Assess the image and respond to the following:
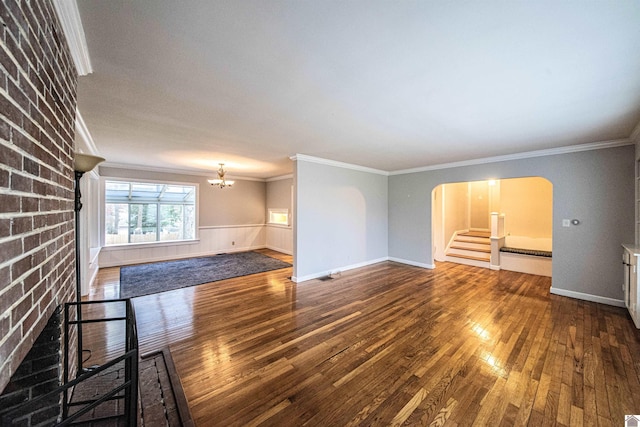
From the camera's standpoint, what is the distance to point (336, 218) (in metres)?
5.33

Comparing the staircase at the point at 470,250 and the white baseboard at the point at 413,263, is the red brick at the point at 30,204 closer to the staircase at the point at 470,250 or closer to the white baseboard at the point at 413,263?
the white baseboard at the point at 413,263

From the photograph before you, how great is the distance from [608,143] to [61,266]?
20.9ft

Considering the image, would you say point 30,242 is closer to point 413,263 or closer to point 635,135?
point 635,135

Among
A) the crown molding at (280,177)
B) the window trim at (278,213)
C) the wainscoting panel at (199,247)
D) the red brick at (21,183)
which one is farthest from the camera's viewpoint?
the window trim at (278,213)

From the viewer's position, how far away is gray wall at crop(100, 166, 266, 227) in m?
6.70

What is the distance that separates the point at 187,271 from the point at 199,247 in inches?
74.7

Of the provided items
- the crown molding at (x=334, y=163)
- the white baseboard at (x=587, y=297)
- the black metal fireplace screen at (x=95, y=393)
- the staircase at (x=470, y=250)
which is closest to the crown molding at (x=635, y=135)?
the white baseboard at (x=587, y=297)

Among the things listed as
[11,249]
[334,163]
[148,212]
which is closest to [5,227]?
[11,249]

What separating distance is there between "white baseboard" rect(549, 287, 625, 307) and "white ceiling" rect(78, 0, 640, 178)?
7.83 feet

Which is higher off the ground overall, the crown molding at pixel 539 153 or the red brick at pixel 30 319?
the crown molding at pixel 539 153

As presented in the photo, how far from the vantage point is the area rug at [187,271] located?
4387mm

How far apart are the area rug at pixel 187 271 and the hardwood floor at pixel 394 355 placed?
0.46 metres

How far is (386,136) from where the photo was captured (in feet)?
11.4

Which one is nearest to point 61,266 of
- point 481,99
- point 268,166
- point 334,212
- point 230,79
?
point 230,79
